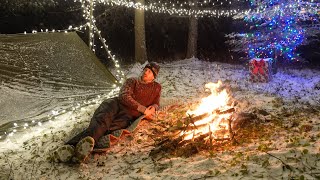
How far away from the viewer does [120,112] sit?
5.86 meters

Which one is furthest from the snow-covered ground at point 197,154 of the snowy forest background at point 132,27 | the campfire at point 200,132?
the snowy forest background at point 132,27

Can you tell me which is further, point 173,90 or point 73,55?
point 173,90

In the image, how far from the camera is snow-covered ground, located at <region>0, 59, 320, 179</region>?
161 inches

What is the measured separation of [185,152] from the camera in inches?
190

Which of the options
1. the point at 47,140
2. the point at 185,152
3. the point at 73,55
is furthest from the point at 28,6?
the point at 185,152

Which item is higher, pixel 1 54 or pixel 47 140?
pixel 1 54

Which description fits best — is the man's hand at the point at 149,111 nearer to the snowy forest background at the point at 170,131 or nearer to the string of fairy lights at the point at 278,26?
the snowy forest background at the point at 170,131

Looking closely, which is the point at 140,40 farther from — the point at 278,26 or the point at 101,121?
the point at 101,121

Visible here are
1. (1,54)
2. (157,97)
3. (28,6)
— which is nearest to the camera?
(157,97)

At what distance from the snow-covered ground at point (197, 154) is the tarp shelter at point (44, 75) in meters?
0.40

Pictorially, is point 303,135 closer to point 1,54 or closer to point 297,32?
point 1,54

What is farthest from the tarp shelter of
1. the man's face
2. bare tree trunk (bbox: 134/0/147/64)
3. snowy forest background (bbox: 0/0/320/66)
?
snowy forest background (bbox: 0/0/320/66)

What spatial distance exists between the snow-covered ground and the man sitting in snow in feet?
0.79

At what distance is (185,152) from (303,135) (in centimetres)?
184
